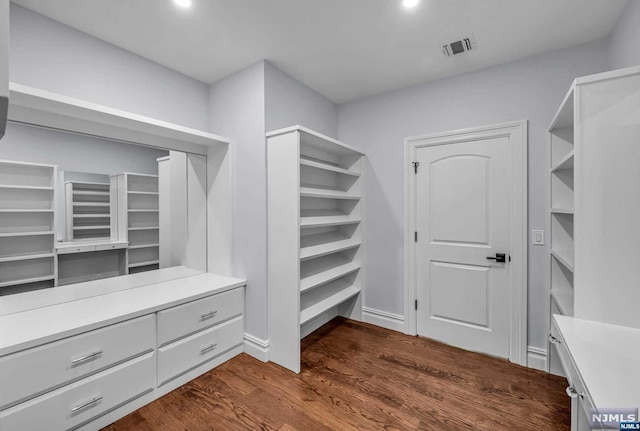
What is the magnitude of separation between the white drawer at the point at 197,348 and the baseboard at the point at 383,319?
4.65 ft

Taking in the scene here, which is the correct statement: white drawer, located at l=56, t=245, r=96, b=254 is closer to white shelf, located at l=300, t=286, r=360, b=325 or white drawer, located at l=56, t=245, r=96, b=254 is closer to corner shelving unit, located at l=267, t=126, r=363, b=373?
corner shelving unit, located at l=267, t=126, r=363, b=373

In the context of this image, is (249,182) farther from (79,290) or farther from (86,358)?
(86,358)

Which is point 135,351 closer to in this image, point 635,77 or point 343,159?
point 343,159

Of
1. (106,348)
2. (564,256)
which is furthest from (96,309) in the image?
(564,256)

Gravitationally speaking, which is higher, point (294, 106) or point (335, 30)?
point (335, 30)

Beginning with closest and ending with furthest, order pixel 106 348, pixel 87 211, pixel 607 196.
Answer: pixel 607 196 → pixel 106 348 → pixel 87 211

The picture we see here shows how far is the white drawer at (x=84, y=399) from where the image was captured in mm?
1384

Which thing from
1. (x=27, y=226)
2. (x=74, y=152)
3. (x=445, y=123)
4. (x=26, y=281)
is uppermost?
(x=445, y=123)

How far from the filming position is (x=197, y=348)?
214cm

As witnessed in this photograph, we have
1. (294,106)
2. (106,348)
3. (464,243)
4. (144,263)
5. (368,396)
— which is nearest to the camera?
(106,348)

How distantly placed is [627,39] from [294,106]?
239cm

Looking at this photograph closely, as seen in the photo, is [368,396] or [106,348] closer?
[106,348]

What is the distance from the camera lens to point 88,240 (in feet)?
6.72

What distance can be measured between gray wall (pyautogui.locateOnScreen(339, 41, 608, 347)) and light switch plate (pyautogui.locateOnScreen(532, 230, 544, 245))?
0.04 m
